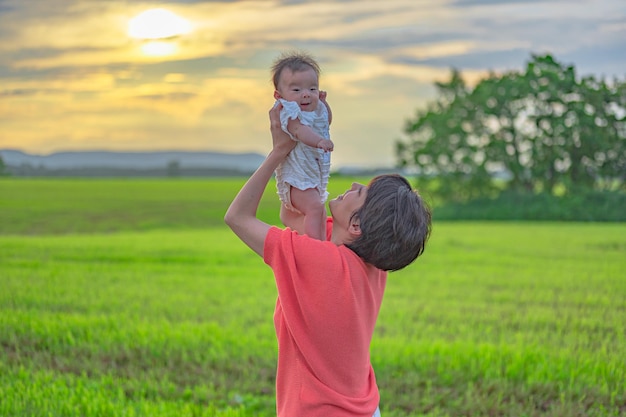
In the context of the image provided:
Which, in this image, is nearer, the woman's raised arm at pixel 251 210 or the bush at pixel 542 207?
the woman's raised arm at pixel 251 210

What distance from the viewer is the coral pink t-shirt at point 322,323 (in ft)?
9.53

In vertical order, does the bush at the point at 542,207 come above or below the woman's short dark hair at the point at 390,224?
below

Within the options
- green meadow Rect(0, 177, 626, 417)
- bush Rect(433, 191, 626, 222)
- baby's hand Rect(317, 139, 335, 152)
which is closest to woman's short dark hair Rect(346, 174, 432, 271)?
baby's hand Rect(317, 139, 335, 152)

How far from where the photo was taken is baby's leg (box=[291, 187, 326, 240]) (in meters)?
3.18

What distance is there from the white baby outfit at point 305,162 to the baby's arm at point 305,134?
0.05 meters

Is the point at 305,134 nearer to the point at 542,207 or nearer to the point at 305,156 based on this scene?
the point at 305,156

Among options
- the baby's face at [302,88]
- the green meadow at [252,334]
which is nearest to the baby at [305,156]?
the baby's face at [302,88]

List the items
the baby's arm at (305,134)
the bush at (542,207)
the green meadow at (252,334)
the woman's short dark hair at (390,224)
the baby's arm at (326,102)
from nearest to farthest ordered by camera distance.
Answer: the woman's short dark hair at (390,224) → the baby's arm at (305,134) → the baby's arm at (326,102) → the green meadow at (252,334) → the bush at (542,207)

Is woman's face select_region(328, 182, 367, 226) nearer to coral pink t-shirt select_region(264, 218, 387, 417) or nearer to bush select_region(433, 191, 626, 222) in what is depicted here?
coral pink t-shirt select_region(264, 218, 387, 417)

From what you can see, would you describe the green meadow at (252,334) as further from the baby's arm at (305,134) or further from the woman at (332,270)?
the baby's arm at (305,134)

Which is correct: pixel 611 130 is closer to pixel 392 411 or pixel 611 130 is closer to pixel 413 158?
pixel 413 158

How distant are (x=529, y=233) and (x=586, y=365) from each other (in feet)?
51.5

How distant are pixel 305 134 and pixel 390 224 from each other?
0.51 m

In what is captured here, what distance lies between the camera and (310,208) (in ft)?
10.5
